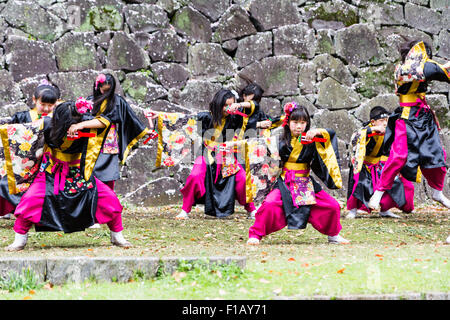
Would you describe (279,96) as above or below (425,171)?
above

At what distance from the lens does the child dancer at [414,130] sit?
20.6 ft

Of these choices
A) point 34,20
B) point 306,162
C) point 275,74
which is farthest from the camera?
point 275,74

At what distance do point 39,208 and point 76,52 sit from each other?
480 cm

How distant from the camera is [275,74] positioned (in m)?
10.0

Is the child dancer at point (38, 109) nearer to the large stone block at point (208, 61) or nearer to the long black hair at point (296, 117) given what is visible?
the long black hair at point (296, 117)

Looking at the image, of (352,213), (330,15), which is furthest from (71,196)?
(330,15)

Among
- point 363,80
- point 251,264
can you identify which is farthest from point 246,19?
point 251,264

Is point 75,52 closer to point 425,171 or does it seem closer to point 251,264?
point 425,171

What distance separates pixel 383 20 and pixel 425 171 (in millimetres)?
4421

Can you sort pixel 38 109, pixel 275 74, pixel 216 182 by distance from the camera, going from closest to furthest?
pixel 38 109 < pixel 216 182 < pixel 275 74

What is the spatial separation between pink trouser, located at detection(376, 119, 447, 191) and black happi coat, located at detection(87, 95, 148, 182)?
2.67 metres

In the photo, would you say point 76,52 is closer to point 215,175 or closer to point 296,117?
point 215,175

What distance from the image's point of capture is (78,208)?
5.27 meters

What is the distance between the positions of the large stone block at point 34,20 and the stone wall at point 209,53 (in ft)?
0.05
